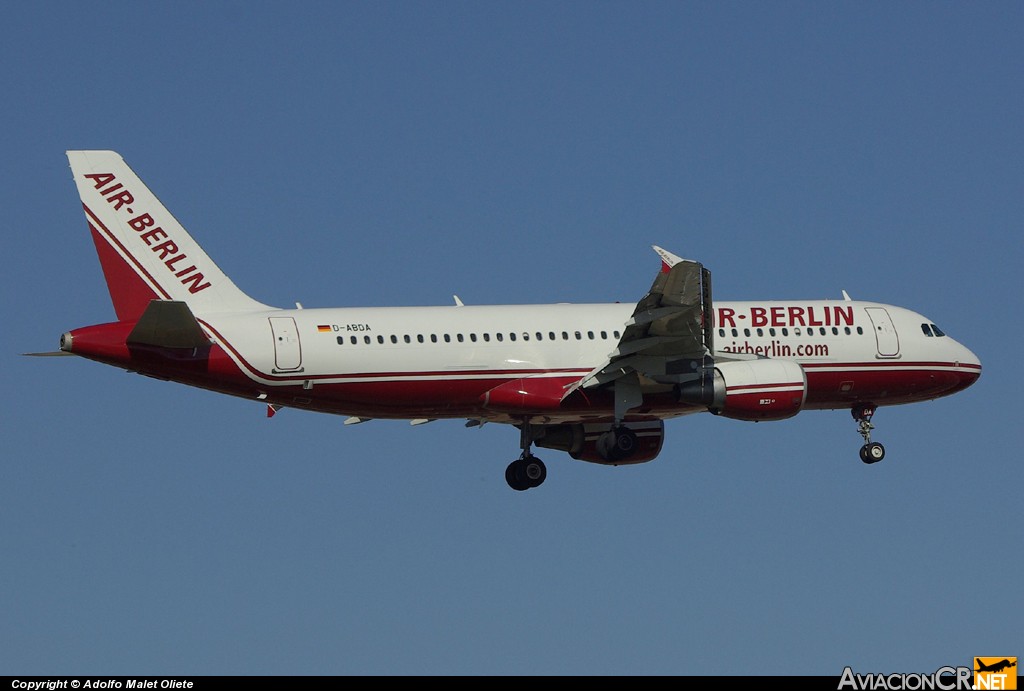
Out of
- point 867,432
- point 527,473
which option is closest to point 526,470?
point 527,473

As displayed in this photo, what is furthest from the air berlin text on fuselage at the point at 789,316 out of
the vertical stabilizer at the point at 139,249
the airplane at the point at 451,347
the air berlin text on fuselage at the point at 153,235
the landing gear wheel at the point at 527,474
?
the air berlin text on fuselage at the point at 153,235

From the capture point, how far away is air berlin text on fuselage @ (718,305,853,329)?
55406 mm

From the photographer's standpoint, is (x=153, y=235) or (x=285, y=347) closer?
(x=285, y=347)

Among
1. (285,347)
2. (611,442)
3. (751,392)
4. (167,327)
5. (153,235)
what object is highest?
(153,235)

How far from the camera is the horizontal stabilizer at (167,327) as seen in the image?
48.0m

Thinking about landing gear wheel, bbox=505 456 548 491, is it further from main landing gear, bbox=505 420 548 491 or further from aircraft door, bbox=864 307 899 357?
aircraft door, bbox=864 307 899 357

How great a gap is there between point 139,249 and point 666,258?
1443 centimetres

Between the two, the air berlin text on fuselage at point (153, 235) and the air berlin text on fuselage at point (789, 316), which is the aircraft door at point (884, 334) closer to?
the air berlin text on fuselage at point (789, 316)

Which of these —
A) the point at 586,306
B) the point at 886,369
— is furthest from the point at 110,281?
the point at 886,369

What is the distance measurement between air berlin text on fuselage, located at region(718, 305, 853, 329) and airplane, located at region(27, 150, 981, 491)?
60 millimetres

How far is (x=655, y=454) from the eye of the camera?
58062 mm

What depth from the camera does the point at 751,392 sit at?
52344 mm

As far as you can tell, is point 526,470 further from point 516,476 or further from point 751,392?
point 751,392

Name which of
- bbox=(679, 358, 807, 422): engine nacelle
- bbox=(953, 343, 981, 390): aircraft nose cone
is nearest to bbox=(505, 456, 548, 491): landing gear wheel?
bbox=(679, 358, 807, 422): engine nacelle
